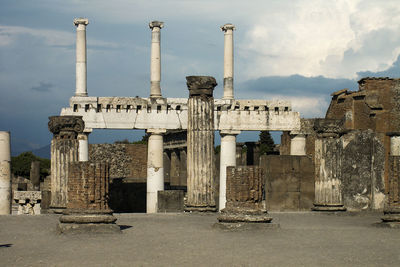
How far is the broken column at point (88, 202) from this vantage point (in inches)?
488

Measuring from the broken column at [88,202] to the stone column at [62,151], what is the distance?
10.8 feet

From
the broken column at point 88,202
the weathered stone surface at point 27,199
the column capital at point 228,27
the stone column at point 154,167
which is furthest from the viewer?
the column capital at point 228,27

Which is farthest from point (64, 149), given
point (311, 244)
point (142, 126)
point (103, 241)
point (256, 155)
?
point (256, 155)

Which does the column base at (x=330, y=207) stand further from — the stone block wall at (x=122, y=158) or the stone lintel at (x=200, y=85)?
the stone block wall at (x=122, y=158)

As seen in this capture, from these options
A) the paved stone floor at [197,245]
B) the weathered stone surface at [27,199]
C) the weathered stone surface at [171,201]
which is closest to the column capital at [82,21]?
the weathered stone surface at [27,199]

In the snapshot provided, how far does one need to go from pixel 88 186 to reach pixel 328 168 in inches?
289

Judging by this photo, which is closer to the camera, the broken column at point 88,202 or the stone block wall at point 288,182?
the broken column at point 88,202

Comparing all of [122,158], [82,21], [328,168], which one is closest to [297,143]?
[82,21]

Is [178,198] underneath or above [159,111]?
underneath

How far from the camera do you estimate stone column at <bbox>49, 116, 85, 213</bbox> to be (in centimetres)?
1631

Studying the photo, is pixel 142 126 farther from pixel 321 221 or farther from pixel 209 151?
pixel 321 221

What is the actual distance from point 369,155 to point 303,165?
1782 mm

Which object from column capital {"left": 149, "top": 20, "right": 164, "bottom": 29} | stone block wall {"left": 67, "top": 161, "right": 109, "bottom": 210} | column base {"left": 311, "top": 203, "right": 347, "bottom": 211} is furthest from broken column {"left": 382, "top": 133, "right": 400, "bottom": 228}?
column capital {"left": 149, "top": 20, "right": 164, "bottom": 29}

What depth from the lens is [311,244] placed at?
10.9 metres
